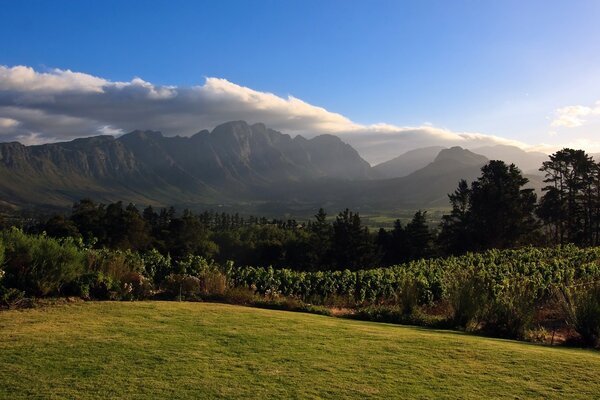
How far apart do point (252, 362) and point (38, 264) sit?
235 inches

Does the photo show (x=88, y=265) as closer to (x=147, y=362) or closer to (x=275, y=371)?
(x=147, y=362)

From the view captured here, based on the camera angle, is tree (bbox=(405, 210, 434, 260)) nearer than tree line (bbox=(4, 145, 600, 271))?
No

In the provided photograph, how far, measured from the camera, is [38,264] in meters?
9.66

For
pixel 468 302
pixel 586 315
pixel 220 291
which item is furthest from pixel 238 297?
pixel 586 315

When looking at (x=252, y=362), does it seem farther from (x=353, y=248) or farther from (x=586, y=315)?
(x=353, y=248)

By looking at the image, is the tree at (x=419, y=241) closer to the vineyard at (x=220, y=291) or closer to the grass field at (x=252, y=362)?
the vineyard at (x=220, y=291)

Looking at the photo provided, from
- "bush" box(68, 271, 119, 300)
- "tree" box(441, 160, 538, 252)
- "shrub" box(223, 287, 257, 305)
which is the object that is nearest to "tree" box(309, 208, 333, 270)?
"tree" box(441, 160, 538, 252)

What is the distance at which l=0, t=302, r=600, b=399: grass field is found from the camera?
16.4 ft

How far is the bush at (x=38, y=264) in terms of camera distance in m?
9.40

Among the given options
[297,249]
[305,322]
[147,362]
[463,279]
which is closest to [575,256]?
[463,279]

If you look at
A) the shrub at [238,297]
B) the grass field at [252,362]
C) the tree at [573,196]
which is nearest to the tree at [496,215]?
the tree at [573,196]

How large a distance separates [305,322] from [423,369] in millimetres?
3312

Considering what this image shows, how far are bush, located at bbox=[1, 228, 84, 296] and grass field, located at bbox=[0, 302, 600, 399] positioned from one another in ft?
3.79

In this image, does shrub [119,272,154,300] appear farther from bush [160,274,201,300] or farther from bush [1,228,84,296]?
bush [1,228,84,296]
